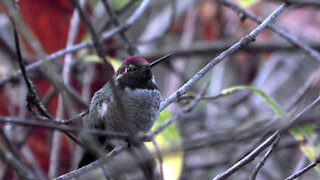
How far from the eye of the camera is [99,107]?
2.35 meters

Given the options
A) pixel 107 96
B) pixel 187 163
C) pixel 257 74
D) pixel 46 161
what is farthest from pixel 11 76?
pixel 257 74

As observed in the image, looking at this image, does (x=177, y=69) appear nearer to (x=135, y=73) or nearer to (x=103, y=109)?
(x=135, y=73)

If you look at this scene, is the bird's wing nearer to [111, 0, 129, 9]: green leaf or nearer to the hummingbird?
the hummingbird

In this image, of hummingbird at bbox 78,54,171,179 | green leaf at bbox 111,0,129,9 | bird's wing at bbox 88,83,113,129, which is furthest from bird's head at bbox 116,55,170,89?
green leaf at bbox 111,0,129,9

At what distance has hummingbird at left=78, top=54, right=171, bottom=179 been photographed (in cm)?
228

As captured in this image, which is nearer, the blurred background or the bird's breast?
the bird's breast

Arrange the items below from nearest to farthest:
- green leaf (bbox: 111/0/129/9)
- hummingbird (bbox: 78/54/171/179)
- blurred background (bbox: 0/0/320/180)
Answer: hummingbird (bbox: 78/54/171/179), blurred background (bbox: 0/0/320/180), green leaf (bbox: 111/0/129/9)

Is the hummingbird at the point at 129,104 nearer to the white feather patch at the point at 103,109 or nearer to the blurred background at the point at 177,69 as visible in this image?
the white feather patch at the point at 103,109

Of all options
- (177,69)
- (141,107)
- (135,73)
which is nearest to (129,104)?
(141,107)

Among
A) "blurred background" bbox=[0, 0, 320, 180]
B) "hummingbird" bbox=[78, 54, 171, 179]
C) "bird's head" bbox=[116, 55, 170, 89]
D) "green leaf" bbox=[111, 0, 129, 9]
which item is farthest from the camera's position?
"green leaf" bbox=[111, 0, 129, 9]

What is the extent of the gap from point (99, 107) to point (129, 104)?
0.53 ft

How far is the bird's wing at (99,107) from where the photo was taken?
2316 mm

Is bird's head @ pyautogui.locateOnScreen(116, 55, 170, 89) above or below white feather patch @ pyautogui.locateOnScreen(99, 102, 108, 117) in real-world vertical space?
above

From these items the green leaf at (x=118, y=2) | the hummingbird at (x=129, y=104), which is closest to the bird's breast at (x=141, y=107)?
the hummingbird at (x=129, y=104)
